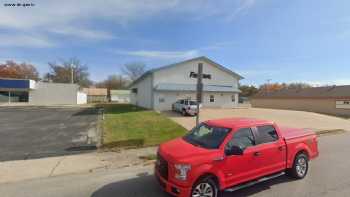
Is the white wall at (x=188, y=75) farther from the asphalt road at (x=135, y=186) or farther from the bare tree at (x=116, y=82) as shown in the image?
the bare tree at (x=116, y=82)

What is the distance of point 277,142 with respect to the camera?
5.63 m

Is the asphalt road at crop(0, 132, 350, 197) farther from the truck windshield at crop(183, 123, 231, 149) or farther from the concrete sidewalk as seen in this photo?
the truck windshield at crop(183, 123, 231, 149)

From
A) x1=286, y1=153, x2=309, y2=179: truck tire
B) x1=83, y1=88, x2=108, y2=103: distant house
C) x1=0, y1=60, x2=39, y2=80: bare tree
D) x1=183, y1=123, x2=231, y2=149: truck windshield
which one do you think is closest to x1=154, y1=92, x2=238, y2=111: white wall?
x1=183, y1=123, x2=231, y2=149: truck windshield

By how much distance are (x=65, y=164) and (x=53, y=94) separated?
133 ft

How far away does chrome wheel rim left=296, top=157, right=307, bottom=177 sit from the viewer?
5983 millimetres

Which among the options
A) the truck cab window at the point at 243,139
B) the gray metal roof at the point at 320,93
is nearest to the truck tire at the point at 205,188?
the truck cab window at the point at 243,139

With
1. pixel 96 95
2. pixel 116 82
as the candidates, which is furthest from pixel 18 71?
Answer: pixel 116 82

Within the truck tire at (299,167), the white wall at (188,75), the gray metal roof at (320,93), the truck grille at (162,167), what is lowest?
the truck tire at (299,167)

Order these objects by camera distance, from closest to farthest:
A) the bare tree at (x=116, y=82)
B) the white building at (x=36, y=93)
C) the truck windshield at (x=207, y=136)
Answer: the truck windshield at (x=207, y=136) < the white building at (x=36, y=93) < the bare tree at (x=116, y=82)

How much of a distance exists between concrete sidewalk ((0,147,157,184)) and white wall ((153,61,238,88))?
A: 60.0ft

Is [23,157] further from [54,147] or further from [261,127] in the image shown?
[261,127]

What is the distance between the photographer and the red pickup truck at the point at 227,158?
4.36m

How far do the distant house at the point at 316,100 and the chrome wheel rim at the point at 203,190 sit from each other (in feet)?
118

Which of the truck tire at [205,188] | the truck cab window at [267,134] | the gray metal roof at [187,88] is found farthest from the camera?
the gray metal roof at [187,88]
